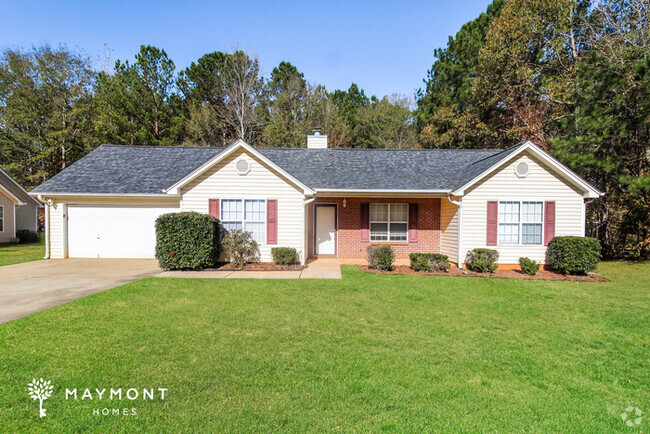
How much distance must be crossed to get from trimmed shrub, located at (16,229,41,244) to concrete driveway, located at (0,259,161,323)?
11893 mm

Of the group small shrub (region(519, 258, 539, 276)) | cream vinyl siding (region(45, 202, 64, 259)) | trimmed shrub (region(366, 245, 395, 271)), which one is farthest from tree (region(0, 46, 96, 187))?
small shrub (region(519, 258, 539, 276))

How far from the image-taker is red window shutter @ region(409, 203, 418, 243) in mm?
13516

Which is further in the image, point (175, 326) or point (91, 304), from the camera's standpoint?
point (91, 304)

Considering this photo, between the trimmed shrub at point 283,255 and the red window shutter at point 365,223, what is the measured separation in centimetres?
342

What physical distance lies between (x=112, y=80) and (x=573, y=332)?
35.0 metres

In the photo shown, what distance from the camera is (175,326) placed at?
18.1ft

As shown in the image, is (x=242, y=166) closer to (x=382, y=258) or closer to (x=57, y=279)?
(x=382, y=258)

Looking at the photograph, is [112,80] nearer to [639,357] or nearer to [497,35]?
[497,35]

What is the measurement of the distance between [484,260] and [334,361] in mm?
8365

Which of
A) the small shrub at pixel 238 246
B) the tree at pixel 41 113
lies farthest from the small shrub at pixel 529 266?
the tree at pixel 41 113

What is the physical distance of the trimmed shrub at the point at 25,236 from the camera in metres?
21.0

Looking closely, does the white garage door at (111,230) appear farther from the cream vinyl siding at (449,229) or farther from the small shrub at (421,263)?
the cream vinyl siding at (449,229)

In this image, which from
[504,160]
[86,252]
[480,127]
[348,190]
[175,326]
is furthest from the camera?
[480,127]

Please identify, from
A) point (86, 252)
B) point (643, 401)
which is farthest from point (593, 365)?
point (86, 252)
